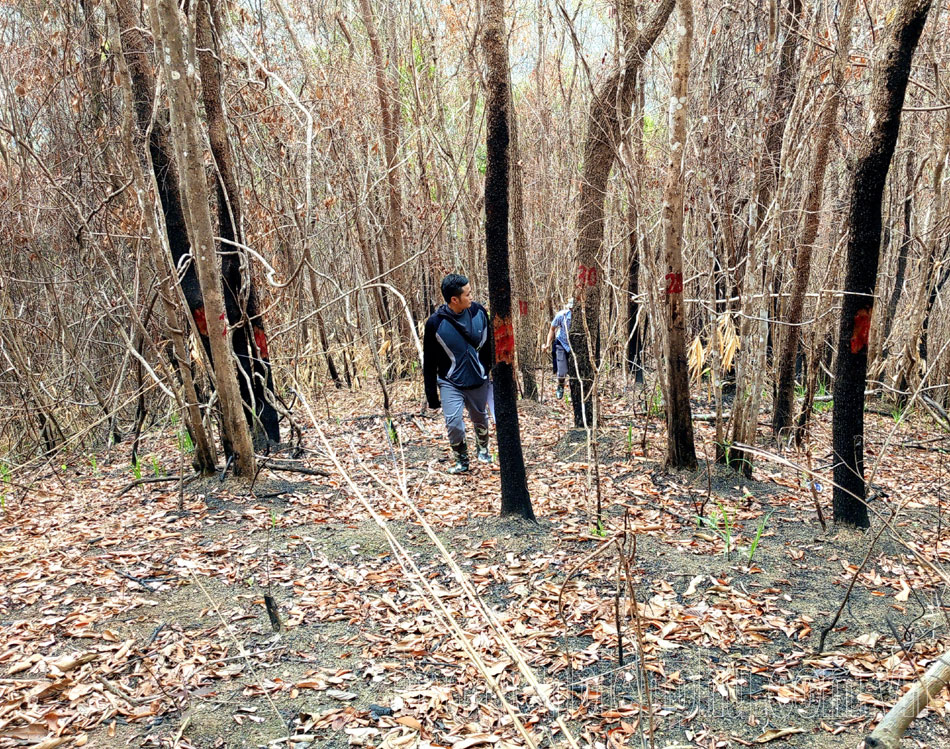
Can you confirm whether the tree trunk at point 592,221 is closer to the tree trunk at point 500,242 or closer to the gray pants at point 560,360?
the gray pants at point 560,360

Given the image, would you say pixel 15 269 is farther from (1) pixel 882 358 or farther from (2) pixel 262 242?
(1) pixel 882 358

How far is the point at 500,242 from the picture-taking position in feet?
16.9

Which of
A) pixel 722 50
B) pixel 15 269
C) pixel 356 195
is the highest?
pixel 722 50

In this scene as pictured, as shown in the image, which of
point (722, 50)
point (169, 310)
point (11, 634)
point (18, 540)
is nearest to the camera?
point (11, 634)

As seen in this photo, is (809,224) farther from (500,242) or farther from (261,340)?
(261,340)

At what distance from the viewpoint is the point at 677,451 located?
22.3 feet

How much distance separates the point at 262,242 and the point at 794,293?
7776mm

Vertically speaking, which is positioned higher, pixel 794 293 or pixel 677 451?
pixel 794 293

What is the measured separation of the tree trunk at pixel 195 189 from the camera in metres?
5.39

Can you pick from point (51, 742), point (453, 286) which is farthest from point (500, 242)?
point (51, 742)

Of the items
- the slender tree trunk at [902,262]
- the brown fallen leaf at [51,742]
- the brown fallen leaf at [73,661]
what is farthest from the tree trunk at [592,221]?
the brown fallen leaf at [51,742]

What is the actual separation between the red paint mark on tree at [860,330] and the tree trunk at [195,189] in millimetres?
5119

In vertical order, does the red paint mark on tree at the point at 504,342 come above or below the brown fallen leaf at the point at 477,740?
above

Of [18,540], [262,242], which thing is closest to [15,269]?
[262,242]
